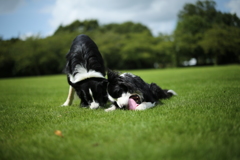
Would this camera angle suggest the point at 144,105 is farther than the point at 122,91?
No

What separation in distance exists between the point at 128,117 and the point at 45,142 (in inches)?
63.4

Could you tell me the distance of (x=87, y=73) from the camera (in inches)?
190

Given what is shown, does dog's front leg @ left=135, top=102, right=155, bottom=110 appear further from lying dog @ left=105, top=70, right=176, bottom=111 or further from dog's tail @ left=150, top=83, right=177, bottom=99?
dog's tail @ left=150, top=83, right=177, bottom=99

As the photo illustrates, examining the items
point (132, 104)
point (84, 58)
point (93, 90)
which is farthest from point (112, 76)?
point (84, 58)

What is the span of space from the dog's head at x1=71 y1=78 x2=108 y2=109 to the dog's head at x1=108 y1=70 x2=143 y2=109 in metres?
0.18

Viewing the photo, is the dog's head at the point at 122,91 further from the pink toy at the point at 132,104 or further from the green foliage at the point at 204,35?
the green foliage at the point at 204,35

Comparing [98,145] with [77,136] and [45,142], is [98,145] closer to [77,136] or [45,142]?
[77,136]

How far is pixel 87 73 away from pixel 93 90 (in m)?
0.50

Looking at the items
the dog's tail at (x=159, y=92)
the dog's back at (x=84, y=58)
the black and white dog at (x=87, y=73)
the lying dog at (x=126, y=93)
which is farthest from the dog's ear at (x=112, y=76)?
the dog's tail at (x=159, y=92)

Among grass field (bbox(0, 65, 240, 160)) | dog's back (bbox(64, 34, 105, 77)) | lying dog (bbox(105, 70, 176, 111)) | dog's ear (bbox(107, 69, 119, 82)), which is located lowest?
grass field (bbox(0, 65, 240, 160))

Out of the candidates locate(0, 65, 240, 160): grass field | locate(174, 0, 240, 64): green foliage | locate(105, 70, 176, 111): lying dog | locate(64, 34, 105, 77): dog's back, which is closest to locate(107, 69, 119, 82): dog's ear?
locate(105, 70, 176, 111): lying dog

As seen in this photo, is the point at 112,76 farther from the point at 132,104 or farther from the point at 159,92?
the point at 159,92

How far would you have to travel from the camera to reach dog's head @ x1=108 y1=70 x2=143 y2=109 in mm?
4582

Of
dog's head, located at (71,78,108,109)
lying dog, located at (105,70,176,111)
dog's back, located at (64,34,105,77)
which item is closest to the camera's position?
lying dog, located at (105,70,176,111)
